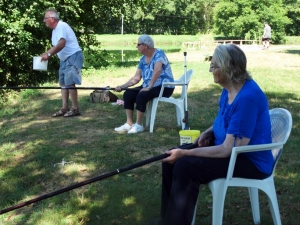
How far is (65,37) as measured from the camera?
6.83 meters

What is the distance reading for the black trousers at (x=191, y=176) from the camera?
2719 mm

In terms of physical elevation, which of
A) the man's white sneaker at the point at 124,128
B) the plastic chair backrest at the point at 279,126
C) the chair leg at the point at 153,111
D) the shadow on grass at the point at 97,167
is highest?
the plastic chair backrest at the point at 279,126

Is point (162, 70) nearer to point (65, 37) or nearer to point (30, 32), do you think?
point (65, 37)

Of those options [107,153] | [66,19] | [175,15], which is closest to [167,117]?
[107,153]

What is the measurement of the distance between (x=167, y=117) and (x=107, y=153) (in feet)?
6.55

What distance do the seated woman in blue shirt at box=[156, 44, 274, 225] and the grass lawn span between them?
71 centimetres

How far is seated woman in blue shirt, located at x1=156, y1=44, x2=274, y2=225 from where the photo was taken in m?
2.72

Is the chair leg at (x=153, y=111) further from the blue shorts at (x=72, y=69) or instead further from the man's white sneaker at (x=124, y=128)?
the blue shorts at (x=72, y=69)

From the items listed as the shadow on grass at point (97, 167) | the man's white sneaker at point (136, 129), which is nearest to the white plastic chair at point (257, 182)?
the shadow on grass at point (97, 167)

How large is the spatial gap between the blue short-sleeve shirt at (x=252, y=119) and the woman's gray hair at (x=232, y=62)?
7 centimetres

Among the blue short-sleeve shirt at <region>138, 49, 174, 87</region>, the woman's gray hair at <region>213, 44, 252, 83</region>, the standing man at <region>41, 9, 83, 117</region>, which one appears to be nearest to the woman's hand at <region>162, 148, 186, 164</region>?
the woman's gray hair at <region>213, 44, 252, 83</region>

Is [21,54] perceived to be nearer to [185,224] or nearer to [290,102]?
[290,102]

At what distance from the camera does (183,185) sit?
108 inches

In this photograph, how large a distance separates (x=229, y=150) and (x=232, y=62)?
0.51 metres
